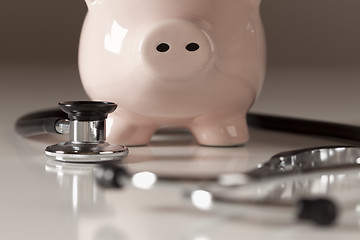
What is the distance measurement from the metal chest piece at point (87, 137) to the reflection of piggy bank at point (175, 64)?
9 cm

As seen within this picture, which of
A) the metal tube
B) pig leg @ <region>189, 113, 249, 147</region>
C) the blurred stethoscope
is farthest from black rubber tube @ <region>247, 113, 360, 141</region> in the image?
the metal tube

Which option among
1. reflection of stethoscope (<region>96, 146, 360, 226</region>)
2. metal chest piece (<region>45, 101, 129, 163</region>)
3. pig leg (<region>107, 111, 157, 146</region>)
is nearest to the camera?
reflection of stethoscope (<region>96, 146, 360, 226</region>)

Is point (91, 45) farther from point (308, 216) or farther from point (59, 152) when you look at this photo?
point (308, 216)

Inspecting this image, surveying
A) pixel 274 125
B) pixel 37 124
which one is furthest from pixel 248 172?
Result: pixel 274 125

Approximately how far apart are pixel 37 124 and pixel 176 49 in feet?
0.90

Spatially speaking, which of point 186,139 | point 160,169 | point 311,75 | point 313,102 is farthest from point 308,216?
point 311,75

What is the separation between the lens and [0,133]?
4.42 feet

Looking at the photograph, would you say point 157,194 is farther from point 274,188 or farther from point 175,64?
point 175,64

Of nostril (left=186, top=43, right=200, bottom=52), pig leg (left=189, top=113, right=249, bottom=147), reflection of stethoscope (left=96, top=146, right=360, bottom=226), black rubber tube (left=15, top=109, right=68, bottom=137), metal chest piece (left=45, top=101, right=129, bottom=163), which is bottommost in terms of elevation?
reflection of stethoscope (left=96, top=146, right=360, bottom=226)

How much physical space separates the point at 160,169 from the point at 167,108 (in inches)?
Result: 5.0

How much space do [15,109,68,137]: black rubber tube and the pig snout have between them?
7.1 inches

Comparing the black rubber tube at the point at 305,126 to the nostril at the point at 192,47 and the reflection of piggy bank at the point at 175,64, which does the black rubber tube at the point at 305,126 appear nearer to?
the reflection of piggy bank at the point at 175,64

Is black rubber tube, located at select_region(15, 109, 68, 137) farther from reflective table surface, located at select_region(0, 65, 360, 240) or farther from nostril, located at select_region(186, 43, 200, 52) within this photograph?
nostril, located at select_region(186, 43, 200, 52)

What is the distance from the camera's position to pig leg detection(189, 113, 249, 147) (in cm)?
117
